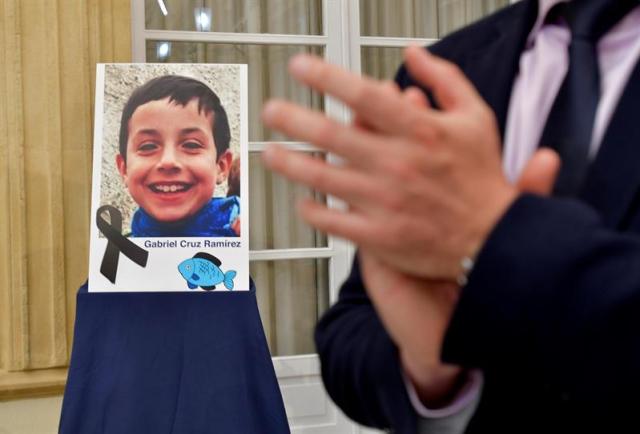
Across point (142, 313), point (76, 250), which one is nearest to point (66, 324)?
point (76, 250)

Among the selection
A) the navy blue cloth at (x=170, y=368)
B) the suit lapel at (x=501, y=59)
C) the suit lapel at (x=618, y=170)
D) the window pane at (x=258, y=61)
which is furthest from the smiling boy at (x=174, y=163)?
the suit lapel at (x=618, y=170)

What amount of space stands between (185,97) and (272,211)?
907mm

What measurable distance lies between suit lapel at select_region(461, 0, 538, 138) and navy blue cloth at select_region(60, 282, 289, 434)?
1.46 m

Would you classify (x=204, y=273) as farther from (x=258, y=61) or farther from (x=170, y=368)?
(x=258, y=61)

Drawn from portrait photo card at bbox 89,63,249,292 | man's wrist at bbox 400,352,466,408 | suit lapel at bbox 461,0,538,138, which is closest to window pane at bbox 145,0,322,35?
portrait photo card at bbox 89,63,249,292

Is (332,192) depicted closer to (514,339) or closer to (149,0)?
(514,339)

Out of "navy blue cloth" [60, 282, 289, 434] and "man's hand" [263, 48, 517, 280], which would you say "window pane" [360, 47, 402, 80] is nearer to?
"navy blue cloth" [60, 282, 289, 434]

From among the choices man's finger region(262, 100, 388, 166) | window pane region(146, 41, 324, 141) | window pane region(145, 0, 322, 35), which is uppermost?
window pane region(145, 0, 322, 35)

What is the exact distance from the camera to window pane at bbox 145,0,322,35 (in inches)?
110

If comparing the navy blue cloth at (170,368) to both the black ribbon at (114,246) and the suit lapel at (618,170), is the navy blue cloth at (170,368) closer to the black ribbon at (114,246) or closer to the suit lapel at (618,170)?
the black ribbon at (114,246)

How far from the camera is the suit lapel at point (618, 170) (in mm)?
503

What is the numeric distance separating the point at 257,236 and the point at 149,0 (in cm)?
106

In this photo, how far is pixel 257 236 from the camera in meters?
2.92

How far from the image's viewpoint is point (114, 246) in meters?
2.03
